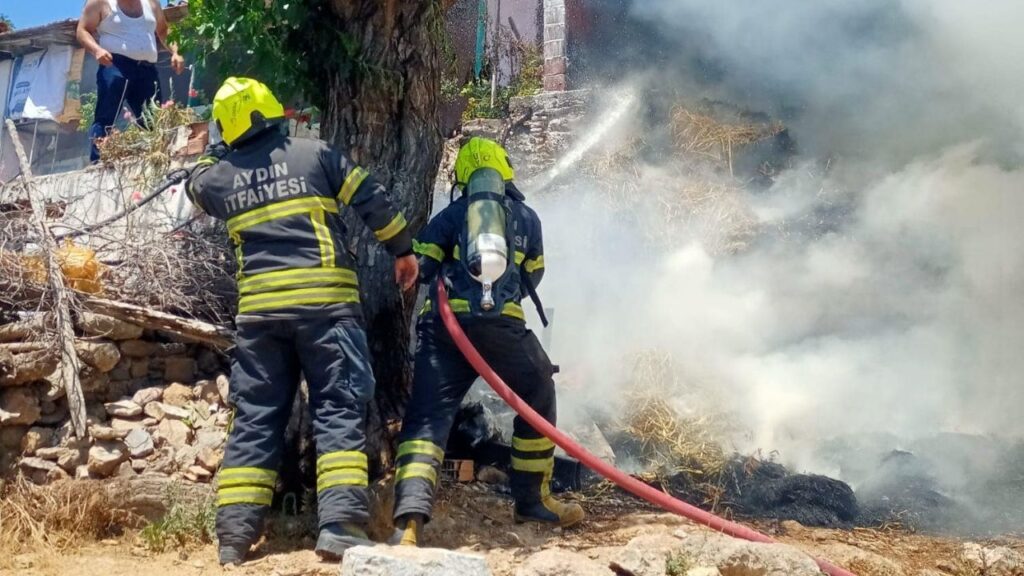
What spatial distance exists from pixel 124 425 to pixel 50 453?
1.17 feet

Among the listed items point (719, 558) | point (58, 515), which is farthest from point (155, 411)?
point (719, 558)

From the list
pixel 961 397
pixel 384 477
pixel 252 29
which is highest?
pixel 252 29

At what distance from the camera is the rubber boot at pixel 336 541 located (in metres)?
3.42

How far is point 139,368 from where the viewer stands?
182 inches

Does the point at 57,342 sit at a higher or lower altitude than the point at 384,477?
higher

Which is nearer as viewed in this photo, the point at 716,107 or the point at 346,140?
the point at 346,140

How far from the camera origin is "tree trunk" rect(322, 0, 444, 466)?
4.53m

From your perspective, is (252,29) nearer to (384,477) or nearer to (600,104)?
(384,477)

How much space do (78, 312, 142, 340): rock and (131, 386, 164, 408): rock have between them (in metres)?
0.29

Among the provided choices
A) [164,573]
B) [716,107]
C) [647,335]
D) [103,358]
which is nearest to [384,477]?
[164,573]

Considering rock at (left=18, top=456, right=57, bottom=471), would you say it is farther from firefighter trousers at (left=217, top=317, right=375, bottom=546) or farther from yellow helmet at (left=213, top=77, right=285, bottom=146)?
yellow helmet at (left=213, top=77, right=285, bottom=146)

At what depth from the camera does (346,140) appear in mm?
4621

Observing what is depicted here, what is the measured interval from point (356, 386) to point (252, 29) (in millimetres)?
1995

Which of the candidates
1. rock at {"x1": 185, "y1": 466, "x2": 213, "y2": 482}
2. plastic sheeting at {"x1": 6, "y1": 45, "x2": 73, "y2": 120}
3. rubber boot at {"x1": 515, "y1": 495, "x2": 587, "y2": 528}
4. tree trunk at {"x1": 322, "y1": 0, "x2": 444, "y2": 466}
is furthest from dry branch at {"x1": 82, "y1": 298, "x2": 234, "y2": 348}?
plastic sheeting at {"x1": 6, "y1": 45, "x2": 73, "y2": 120}
